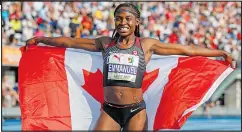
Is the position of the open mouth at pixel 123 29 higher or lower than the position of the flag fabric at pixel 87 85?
higher

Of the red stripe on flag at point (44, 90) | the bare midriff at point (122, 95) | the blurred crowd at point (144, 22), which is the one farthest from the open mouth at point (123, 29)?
the blurred crowd at point (144, 22)

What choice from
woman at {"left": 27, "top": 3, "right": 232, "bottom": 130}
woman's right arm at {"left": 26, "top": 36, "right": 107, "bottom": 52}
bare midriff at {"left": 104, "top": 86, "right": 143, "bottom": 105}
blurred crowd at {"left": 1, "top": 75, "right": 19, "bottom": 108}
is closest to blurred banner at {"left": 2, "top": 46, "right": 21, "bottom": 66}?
blurred crowd at {"left": 1, "top": 75, "right": 19, "bottom": 108}

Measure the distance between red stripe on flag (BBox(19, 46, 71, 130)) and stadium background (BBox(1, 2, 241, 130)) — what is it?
7245mm

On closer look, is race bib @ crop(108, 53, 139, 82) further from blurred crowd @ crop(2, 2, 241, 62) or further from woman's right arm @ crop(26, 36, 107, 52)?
blurred crowd @ crop(2, 2, 241, 62)

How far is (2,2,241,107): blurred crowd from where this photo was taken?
15.3 metres

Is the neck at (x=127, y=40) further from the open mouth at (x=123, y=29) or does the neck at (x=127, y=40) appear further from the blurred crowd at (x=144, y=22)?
the blurred crowd at (x=144, y=22)

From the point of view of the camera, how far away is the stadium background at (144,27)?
48.5ft

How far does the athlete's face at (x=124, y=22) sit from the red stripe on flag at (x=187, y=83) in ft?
3.66

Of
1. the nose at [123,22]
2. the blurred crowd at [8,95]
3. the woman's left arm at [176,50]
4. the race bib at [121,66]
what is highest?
the nose at [123,22]

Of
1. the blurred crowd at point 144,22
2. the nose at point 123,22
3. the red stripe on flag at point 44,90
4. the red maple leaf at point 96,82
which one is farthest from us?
the blurred crowd at point 144,22

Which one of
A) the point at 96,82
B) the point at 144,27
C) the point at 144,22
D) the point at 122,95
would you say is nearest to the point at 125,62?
the point at 122,95

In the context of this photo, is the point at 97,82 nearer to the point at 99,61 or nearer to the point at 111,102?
the point at 99,61

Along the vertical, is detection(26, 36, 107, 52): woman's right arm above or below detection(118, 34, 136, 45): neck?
below

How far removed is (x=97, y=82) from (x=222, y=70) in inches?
Answer: 51.2
